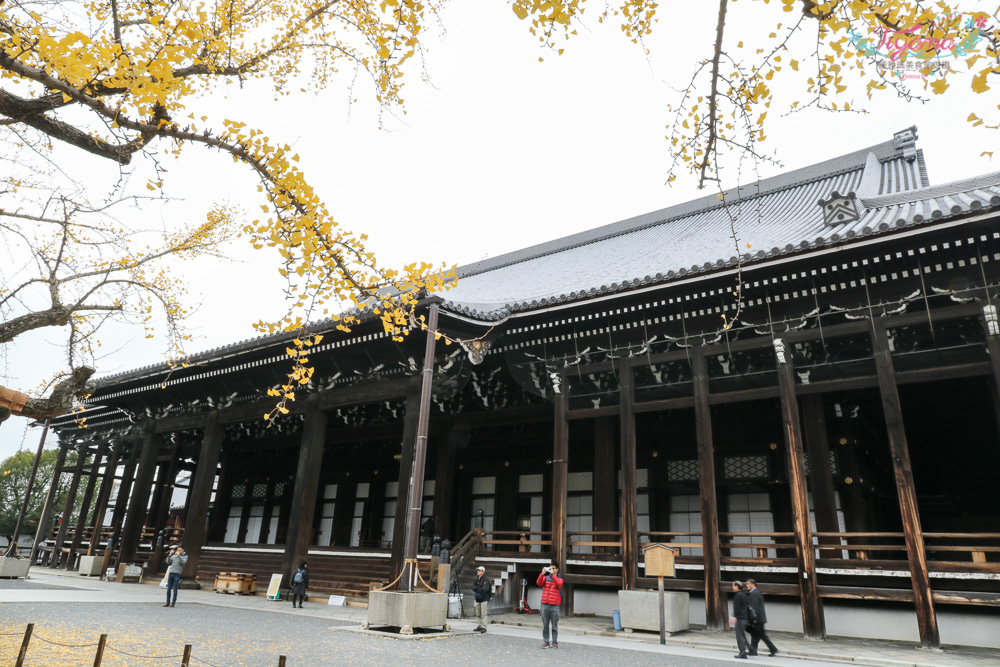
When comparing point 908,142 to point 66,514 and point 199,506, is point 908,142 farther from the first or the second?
point 66,514

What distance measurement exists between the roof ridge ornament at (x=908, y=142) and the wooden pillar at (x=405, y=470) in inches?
674

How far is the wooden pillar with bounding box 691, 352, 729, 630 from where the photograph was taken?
10.1m

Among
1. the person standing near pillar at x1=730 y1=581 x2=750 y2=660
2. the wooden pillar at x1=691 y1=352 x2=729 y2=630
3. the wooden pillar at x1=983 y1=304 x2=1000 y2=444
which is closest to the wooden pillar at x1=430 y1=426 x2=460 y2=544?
the wooden pillar at x1=691 y1=352 x2=729 y2=630

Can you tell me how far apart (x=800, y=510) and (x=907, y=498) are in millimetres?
1534

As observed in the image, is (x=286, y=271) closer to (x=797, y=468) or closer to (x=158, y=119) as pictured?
(x=158, y=119)

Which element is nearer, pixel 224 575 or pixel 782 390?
pixel 782 390

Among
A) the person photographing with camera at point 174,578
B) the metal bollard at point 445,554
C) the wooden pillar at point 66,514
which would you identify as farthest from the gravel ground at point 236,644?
the wooden pillar at point 66,514

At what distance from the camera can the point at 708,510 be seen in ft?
34.8

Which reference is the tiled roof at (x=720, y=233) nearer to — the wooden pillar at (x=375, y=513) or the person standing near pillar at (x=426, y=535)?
the person standing near pillar at (x=426, y=535)

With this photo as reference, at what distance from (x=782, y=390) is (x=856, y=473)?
12.3 feet

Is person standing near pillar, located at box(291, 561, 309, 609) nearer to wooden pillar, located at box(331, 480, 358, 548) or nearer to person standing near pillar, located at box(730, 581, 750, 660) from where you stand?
wooden pillar, located at box(331, 480, 358, 548)

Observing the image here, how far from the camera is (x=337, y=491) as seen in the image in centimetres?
2109

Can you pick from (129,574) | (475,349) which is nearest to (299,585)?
(475,349)

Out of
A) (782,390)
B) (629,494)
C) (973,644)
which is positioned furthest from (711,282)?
(973,644)
